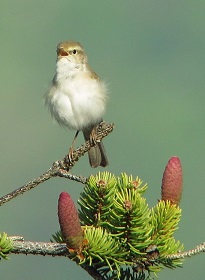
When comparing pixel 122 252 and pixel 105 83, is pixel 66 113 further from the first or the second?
pixel 122 252

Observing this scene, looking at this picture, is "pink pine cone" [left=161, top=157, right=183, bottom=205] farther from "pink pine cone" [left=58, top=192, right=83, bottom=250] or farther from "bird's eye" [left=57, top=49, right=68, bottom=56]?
"bird's eye" [left=57, top=49, right=68, bottom=56]

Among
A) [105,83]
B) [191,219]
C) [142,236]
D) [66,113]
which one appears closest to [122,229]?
[142,236]

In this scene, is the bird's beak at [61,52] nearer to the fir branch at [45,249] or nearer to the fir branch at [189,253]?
the fir branch at [45,249]

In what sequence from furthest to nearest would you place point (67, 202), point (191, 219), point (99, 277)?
1. point (191, 219)
2. point (99, 277)
3. point (67, 202)

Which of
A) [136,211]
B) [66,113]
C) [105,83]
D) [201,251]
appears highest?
[105,83]

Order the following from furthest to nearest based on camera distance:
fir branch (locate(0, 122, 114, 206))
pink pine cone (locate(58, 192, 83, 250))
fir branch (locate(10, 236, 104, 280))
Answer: fir branch (locate(0, 122, 114, 206)) → fir branch (locate(10, 236, 104, 280)) → pink pine cone (locate(58, 192, 83, 250))

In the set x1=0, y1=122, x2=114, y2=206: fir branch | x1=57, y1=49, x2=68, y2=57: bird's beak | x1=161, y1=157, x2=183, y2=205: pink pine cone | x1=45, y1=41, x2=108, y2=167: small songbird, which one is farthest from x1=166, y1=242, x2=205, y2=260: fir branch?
x1=57, y1=49, x2=68, y2=57: bird's beak

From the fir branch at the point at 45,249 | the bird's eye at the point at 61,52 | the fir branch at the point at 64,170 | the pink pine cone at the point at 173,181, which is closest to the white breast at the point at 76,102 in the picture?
the bird's eye at the point at 61,52
